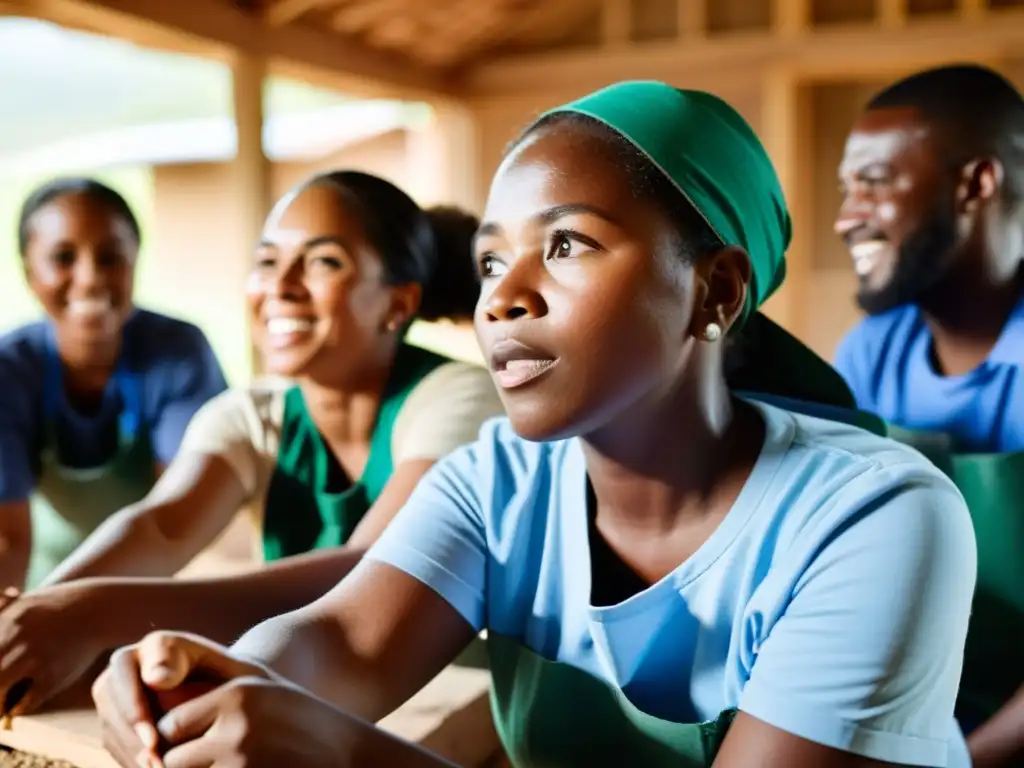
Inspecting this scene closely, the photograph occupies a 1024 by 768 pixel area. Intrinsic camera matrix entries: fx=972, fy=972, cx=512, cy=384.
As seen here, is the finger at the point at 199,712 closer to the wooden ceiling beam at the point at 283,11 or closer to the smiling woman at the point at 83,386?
the smiling woman at the point at 83,386

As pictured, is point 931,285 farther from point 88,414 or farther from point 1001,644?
point 88,414

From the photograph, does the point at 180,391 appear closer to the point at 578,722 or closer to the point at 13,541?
the point at 13,541

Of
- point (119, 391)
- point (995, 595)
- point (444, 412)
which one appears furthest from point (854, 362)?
point (119, 391)

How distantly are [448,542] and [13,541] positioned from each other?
0.74 metres

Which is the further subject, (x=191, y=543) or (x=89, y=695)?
(x=191, y=543)

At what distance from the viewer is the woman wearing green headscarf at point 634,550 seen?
45 cm

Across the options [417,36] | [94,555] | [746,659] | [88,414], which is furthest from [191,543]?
[417,36]

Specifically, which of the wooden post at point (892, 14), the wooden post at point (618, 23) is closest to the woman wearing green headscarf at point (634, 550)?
the wooden post at point (892, 14)

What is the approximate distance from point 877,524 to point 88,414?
101 cm

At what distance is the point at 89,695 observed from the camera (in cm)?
72

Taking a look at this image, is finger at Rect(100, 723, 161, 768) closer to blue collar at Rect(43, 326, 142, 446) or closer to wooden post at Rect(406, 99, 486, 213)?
blue collar at Rect(43, 326, 142, 446)

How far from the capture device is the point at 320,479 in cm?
94

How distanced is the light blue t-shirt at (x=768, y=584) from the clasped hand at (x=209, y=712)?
0.18 meters

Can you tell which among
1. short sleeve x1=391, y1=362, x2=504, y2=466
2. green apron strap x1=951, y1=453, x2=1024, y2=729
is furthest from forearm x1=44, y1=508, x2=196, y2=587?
green apron strap x1=951, y1=453, x2=1024, y2=729
